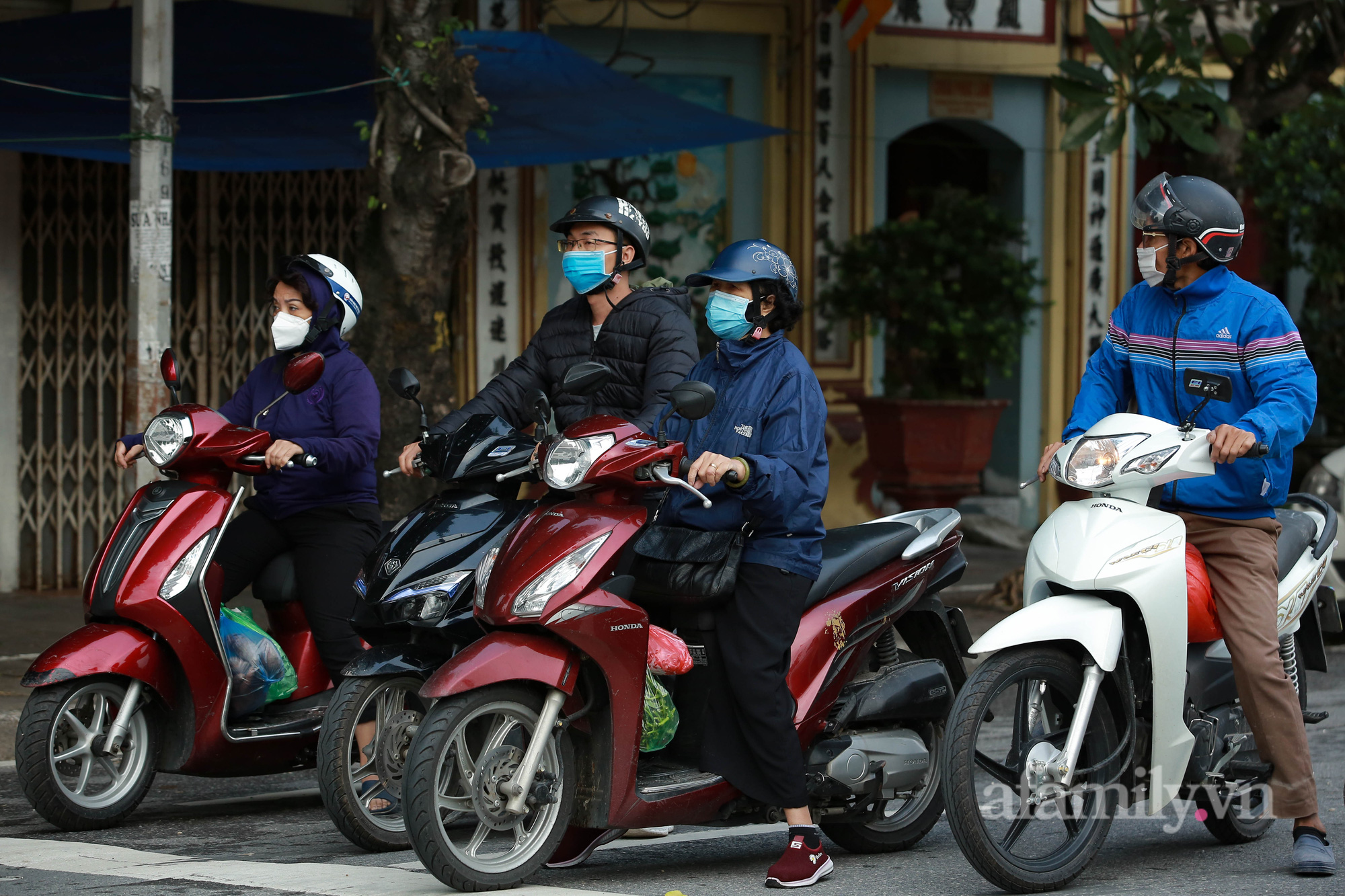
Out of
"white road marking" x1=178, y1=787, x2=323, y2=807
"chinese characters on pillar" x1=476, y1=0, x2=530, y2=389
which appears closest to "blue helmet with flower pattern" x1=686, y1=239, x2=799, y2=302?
"white road marking" x1=178, y1=787, x2=323, y2=807

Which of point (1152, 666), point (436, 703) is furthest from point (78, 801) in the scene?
point (1152, 666)

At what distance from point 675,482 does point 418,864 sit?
1345 mm

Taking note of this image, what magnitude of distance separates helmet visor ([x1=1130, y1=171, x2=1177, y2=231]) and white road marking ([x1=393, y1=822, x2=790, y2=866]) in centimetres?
200

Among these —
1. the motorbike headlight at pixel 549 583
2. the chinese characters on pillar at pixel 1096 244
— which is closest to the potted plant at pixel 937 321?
the chinese characters on pillar at pixel 1096 244

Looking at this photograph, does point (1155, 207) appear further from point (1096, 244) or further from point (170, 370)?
point (1096, 244)

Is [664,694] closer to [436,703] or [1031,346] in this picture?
[436,703]

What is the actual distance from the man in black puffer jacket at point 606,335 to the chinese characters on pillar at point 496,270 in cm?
599

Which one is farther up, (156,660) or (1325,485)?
(1325,485)

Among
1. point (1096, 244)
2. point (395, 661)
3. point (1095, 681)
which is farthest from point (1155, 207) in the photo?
point (1096, 244)

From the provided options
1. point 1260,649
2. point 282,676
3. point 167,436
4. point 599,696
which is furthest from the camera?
point 282,676

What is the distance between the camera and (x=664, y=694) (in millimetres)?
4344

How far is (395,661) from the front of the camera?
4.71 m

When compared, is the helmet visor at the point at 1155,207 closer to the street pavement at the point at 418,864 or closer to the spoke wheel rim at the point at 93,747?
the street pavement at the point at 418,864

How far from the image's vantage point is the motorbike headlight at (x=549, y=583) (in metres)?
4.00
